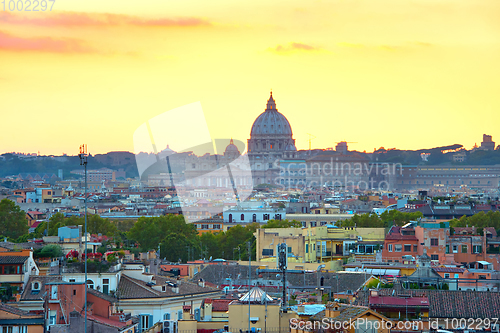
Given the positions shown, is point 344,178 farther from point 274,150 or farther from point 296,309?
point 296,309

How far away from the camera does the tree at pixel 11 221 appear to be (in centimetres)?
3893

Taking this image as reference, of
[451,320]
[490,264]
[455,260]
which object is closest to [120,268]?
[451,320]

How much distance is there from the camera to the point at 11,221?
40.2m

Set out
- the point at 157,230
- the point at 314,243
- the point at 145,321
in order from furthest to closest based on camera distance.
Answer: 1. the point at 157,230
2. the point at 314,243
3. the point at 145,321

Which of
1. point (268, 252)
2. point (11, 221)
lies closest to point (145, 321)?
point (268, 252)

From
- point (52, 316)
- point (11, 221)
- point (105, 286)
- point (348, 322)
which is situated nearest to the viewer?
point (348, 322)

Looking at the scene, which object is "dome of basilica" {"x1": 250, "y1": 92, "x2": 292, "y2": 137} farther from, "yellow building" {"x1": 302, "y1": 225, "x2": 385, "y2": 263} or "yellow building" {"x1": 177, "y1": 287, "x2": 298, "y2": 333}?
"yellow building" {"x1": 177, "y1": 287, "x2": 298, "y2": 333}

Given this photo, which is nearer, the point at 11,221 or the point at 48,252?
the point at 48,252

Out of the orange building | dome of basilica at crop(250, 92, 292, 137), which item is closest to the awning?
the orange building

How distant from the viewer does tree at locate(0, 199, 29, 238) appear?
1533 inches

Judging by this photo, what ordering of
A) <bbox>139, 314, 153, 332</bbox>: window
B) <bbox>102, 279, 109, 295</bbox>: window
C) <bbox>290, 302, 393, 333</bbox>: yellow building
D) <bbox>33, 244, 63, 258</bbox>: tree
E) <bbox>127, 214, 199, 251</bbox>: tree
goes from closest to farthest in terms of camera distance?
<bbox>290, 302, 393, 333</bbox>: yellow building < <bbox>139, 314, 153, 332</bbox>: window < <bbox>102, 279, 109, 295</bbox>: window < <bbox>33, 244, 63, 258</bbox>: tree < <bbox>127, 214, 199, 251</bbox>: tree

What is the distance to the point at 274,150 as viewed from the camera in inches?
5871

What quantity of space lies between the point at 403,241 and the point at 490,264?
3022 mm

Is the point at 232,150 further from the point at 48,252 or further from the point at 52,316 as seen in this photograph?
the point at 52,316
